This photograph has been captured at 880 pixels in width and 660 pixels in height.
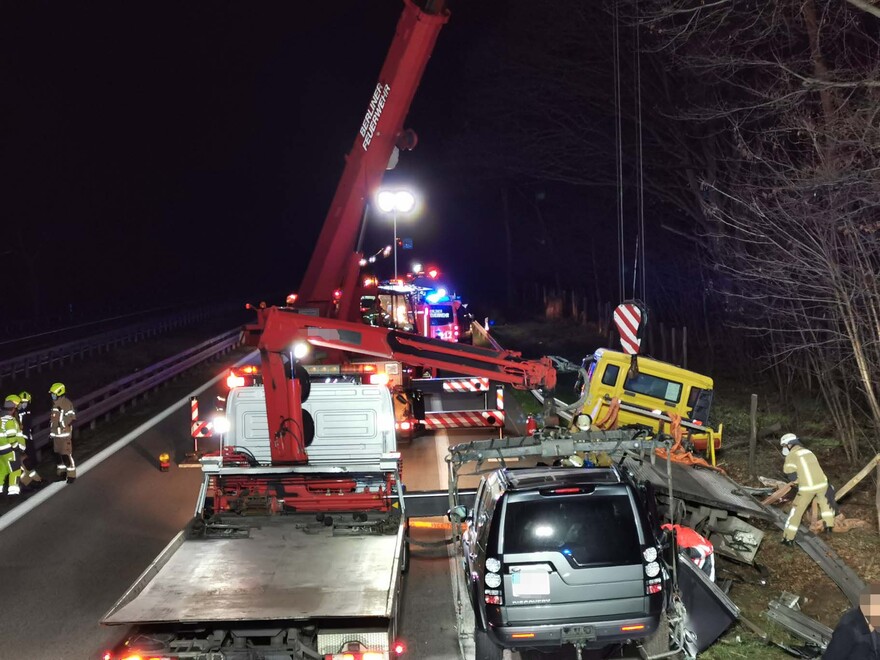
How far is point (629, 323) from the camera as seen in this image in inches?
544

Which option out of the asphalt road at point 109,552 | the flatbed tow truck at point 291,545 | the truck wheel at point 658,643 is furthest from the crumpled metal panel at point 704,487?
the asphalt road at point 109,552

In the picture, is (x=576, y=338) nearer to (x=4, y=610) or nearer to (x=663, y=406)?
(x=663, y=406)

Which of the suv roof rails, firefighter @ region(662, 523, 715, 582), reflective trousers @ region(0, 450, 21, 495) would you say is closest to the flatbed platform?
the suv roof rails

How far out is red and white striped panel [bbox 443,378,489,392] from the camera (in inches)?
674

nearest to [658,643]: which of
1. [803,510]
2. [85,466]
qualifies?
[803,510]

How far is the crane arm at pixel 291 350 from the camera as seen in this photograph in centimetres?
962

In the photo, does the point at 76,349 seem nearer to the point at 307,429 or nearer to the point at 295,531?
the point at 307,429

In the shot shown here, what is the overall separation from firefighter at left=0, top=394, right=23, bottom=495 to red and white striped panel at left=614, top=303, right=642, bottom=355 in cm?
893

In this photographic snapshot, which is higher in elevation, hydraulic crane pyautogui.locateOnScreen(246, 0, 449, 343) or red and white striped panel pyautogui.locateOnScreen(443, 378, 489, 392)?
hydraulic crane pyautogui.locateOnScreen(246, 0, 449, 343)

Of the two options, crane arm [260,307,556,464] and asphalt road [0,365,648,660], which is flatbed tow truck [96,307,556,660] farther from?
asphalt road [0,365,648,660]

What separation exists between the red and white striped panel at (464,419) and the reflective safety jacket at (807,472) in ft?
22.9

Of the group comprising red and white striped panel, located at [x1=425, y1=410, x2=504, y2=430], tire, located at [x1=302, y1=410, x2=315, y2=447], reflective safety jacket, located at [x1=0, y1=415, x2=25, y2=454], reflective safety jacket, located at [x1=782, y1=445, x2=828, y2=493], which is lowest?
red and white striped panel, located at [x1=425, y1=410, x2=504, y2=430]

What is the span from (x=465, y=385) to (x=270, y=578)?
400 inches

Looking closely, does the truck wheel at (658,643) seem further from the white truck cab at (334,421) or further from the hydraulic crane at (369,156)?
the hydraulic crane at (369,156)
